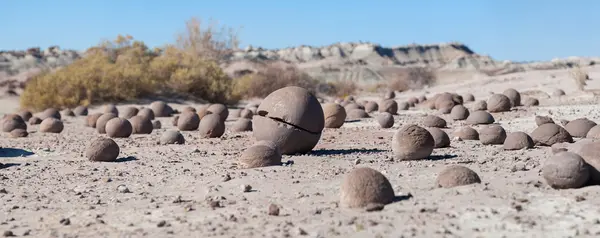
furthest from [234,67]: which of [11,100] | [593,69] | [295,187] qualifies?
[295,187]

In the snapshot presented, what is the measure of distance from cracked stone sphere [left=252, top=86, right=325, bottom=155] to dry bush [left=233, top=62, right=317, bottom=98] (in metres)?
19.4

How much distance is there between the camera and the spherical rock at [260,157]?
937 cm

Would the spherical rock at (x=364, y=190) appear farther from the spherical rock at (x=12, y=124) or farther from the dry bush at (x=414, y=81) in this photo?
the dry bush at (x=414, y=81)

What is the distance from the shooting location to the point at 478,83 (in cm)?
3169

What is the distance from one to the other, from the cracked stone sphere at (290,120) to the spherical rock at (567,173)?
426cm

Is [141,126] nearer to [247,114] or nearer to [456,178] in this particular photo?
[247,114]

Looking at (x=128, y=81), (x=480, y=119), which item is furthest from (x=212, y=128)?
(x=128, y=81)

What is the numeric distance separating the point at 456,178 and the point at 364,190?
3.70ft

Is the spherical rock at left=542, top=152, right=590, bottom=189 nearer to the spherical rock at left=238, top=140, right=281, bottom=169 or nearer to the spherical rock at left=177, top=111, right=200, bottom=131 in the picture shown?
the spherical rock at left=238, top=140, right=281, bottom=169

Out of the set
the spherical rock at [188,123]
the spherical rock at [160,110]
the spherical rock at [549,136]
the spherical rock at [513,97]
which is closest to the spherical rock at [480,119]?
the spherical rock at [513,97]

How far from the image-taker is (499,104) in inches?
692

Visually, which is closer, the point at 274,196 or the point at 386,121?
the point at 274,196

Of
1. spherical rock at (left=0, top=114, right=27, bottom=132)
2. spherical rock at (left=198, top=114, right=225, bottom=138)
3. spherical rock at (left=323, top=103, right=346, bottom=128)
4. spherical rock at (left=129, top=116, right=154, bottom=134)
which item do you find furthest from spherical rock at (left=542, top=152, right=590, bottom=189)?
spherical rock at (left=0, top=114, right=27, bottom=132)

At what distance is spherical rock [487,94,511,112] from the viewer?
17.6 meters
